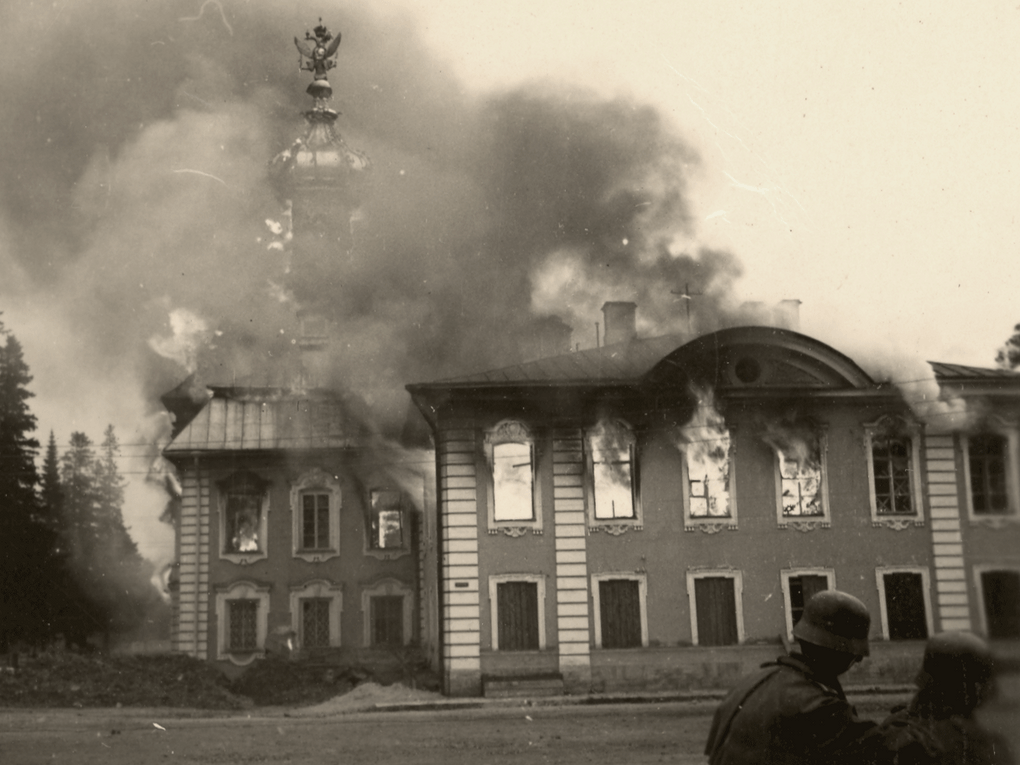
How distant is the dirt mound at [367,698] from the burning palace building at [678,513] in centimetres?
91

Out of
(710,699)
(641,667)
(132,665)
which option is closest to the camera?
(710,699)

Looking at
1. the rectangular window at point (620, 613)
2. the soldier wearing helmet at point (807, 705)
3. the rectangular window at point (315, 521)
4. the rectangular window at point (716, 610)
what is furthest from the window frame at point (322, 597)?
the soldier wearing helmet at point (807, 705)

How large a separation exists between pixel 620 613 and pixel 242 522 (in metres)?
12.1

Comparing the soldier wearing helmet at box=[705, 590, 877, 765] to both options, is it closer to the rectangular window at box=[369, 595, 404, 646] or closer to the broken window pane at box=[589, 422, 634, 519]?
the broken window pane at box=[589, 422, 634, 519]

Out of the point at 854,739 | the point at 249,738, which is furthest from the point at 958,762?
the point at 249,738

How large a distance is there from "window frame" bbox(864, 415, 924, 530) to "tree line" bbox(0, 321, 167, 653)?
74.5 feet

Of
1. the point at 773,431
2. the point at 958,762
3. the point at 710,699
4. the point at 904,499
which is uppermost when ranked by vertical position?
the point at 773,431

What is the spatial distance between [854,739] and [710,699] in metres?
19.1

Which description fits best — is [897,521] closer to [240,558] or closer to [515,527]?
[515,527]

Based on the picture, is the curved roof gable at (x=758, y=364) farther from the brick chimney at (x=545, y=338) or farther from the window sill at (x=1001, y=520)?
the window sill at (x=1001, y=520)

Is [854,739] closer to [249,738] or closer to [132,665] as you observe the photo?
[249,738]

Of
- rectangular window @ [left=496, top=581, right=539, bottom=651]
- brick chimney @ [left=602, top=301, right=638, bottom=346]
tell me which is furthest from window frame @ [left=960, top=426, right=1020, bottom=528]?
brick chimney @ [left=602, top=301, right=638, bottom=346]

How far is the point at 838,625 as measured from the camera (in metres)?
4.02

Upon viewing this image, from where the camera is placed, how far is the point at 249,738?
16.7 m
